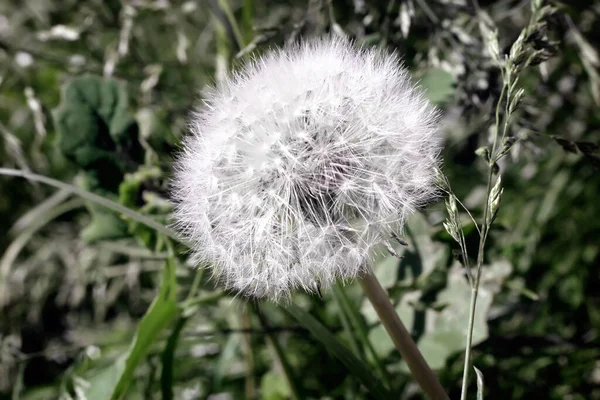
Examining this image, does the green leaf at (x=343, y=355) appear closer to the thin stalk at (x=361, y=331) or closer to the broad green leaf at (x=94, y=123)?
the thin stalk at (x=361, y=331)

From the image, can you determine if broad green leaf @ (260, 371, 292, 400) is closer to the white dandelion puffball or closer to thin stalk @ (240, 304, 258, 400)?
thin stalk @ (240, 304, 258, 400)

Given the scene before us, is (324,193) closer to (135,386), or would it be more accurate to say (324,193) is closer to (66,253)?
(135,386)

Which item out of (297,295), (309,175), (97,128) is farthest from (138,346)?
(297,295)

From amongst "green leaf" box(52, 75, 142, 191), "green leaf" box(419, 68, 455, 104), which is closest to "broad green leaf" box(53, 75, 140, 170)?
"green leaf" box(52, 75, 142, 191)

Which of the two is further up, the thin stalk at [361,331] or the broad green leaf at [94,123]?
the broad green leaf at [94,123]

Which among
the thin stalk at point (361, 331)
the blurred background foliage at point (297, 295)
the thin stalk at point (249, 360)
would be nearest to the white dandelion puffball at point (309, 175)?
the blurred background foliage at point (297, 295)

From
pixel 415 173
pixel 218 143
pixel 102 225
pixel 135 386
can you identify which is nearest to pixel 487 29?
pixel 415 173
